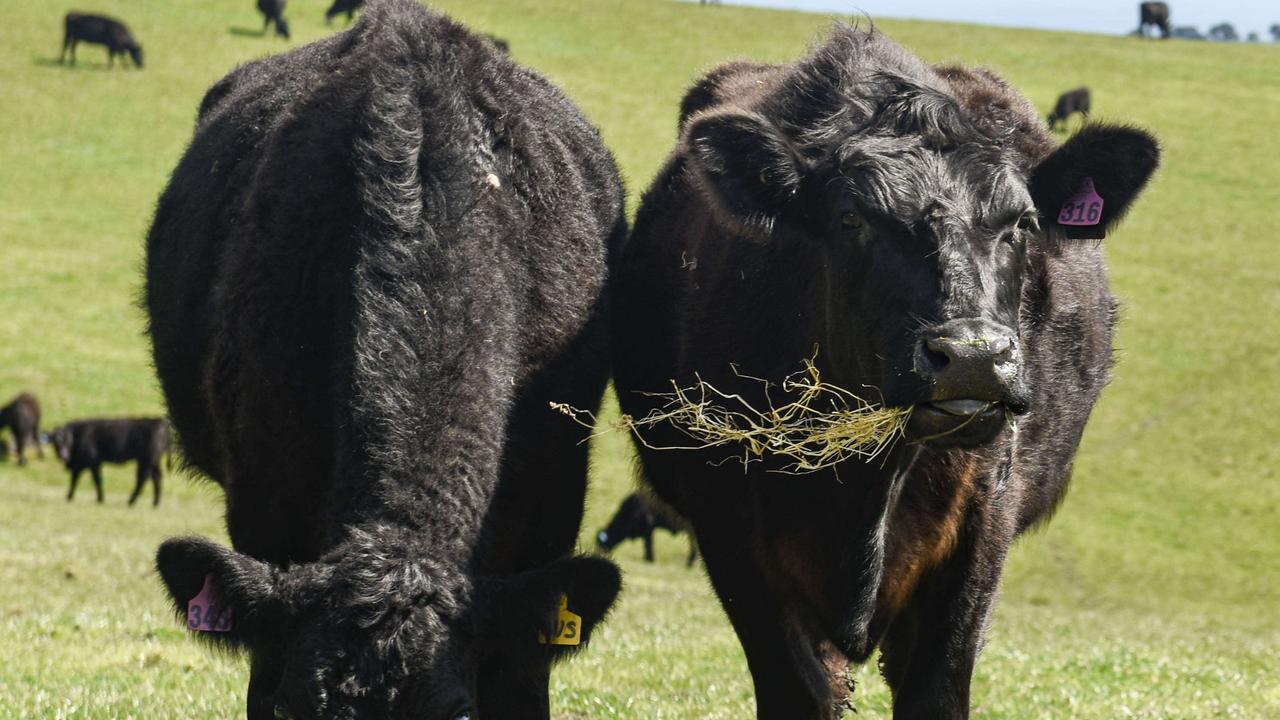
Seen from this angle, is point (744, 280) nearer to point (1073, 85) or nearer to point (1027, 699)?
point (1027, 699)

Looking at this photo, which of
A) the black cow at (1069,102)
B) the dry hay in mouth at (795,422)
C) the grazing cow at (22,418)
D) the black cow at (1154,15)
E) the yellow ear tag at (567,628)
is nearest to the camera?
the yellow ear tag at (567,628)

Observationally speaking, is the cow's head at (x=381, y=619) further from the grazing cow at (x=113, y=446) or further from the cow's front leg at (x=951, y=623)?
the grazing cow at (x=113, y=446)

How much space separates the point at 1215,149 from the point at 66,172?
46.1 metres

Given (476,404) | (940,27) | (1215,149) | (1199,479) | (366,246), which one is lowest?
(1199,479)

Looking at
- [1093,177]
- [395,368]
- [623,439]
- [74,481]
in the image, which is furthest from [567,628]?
[623,439]

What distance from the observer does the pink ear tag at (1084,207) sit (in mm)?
6578

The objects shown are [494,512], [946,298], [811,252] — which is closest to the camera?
[946,298]

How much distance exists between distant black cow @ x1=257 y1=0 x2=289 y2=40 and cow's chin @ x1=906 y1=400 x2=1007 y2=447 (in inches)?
2660

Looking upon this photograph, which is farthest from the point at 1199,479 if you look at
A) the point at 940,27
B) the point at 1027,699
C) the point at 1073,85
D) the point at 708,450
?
the point at 940,27

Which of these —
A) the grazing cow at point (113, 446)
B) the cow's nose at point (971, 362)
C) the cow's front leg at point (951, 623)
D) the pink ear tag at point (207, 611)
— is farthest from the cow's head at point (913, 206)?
the grazing cow at point (113, 446)

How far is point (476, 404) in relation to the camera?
5.83m

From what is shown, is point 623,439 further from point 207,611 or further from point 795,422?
point 207,611

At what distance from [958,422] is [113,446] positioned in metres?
28.0

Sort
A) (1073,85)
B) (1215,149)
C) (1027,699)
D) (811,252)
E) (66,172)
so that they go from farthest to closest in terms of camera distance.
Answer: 1. (1073,85)
2. (1215,149)
3. (66,172)
4. (1027,699)
5. (811,252)
